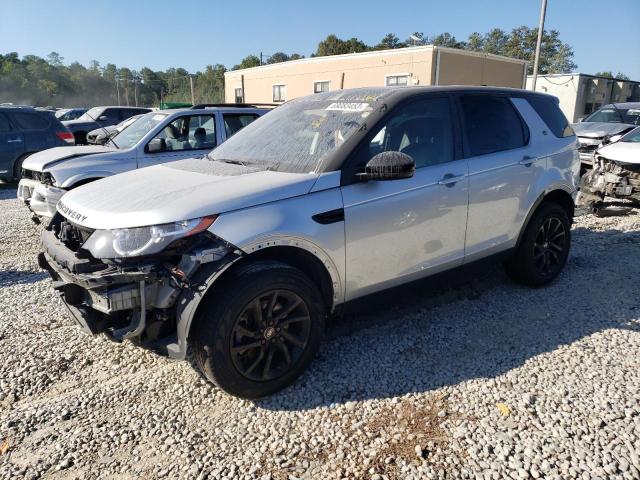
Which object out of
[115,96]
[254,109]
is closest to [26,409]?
[254,109]

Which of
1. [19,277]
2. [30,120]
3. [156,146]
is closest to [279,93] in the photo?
[30,120]

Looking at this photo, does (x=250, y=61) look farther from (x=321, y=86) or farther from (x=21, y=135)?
(x=21, y=135)

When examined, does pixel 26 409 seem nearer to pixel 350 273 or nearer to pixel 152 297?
pixel 152 297

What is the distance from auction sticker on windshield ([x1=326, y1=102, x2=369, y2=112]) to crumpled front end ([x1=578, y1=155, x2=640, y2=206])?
6339 millimetres

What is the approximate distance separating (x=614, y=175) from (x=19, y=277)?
346 inches

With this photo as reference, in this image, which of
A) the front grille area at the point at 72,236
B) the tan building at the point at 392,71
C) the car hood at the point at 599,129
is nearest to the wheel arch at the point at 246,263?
the front grille area at the point at 72,236

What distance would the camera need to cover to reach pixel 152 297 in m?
2.64

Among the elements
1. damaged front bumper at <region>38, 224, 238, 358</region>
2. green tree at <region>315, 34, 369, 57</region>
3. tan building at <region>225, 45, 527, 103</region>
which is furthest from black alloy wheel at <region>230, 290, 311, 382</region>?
green tree at <region>315, 34, 369, 57</region>

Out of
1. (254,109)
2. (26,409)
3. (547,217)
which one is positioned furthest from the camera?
(254,109)

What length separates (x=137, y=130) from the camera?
746cm

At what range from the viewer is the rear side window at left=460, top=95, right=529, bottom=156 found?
397cm

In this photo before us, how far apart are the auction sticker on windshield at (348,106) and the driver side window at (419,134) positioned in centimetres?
23

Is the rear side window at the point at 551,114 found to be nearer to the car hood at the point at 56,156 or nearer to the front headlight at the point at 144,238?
the front headlight at the point at 144,238

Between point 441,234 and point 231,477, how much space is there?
226 cm
